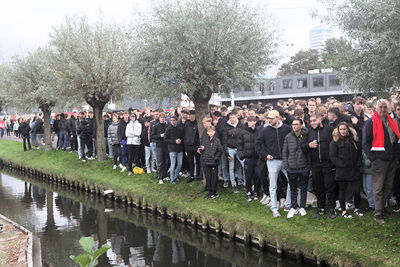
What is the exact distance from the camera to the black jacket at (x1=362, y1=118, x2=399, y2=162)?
8.16 m

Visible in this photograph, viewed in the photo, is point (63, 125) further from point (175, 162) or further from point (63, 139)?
point (175, 162)

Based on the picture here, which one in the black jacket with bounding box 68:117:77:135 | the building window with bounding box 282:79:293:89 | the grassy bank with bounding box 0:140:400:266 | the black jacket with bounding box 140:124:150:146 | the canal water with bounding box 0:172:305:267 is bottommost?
the canal water with bounding box 0:172:305:267

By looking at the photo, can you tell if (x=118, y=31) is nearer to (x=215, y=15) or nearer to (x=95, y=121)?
(x=95, y=121)

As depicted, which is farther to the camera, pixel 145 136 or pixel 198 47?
pixel 145 136

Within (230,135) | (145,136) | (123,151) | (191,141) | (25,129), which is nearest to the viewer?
(230,135)

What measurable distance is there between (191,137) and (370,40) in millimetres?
6034

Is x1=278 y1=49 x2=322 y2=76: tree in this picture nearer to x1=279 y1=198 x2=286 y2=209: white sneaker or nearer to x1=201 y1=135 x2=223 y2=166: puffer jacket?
x1=201 y1=135 x2=223 y2=166: puffer jacket

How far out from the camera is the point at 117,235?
11.9m

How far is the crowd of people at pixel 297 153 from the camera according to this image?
8.38m

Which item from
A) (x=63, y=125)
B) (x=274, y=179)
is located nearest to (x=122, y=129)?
(x=63, y=125)

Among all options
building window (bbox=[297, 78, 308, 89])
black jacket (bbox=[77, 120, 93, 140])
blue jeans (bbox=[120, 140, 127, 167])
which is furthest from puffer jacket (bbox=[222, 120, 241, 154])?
building window (bbox=[297, 78, 308, 89])

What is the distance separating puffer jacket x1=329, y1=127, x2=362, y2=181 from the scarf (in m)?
0.62

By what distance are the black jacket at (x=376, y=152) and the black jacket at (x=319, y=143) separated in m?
0.89

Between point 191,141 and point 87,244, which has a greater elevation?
point 87,244
